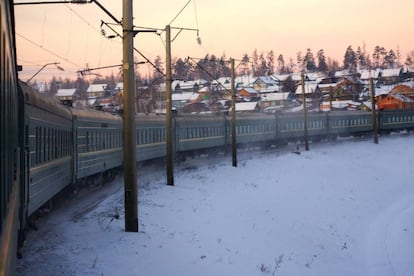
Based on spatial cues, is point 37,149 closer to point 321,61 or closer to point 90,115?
point 90,115

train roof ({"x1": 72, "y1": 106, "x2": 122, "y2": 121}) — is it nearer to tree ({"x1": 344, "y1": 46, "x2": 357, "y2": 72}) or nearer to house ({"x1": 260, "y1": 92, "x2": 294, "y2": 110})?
house ({"x1": 260, "y1": 92, "x2": 294, "y2": 110})

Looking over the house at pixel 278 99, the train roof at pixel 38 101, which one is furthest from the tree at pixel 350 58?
the train roof at pixel 38 101

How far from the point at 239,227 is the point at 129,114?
19.7 ft

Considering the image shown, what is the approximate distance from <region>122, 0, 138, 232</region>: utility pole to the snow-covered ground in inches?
21.9

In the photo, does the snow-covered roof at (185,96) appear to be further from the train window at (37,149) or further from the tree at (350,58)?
the train window at (37,149)

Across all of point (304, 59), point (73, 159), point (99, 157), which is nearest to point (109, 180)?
point (99, 157)

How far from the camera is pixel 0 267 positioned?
9.30 feet

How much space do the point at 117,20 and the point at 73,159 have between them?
6.55m

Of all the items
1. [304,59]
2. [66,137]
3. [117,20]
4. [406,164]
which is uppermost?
[304,59]

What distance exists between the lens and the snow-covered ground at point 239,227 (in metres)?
10.4

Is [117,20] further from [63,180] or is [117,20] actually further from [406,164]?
[406,164]

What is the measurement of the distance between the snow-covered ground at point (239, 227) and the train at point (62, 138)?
1.06 meters

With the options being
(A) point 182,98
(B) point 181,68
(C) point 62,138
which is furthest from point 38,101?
(A) point 182,98

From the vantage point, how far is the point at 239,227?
628 inches
